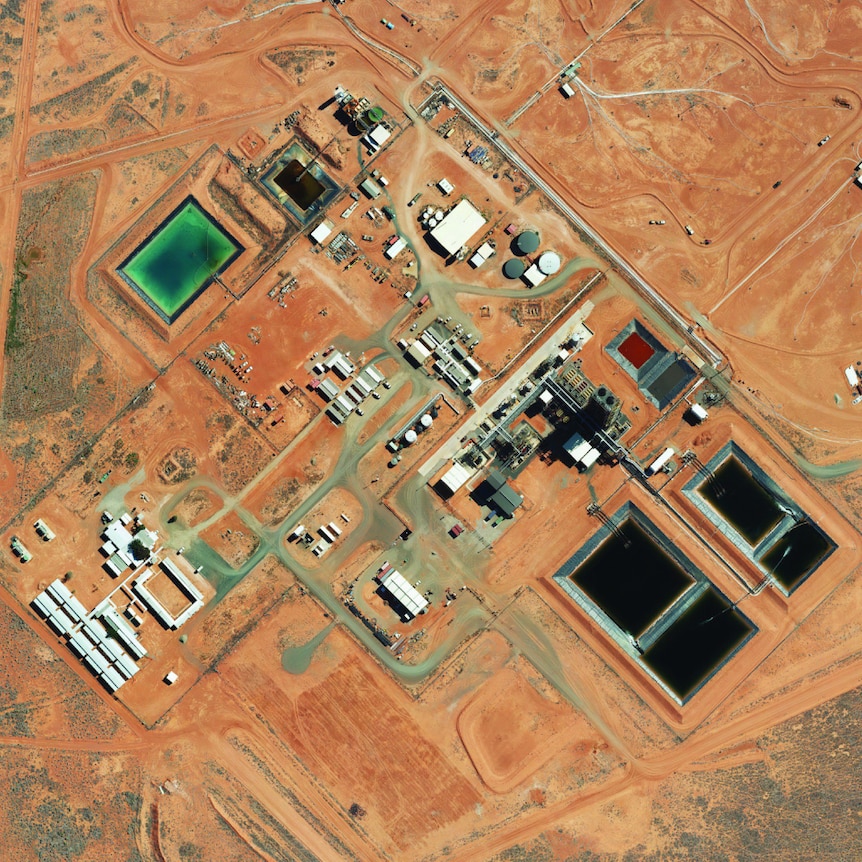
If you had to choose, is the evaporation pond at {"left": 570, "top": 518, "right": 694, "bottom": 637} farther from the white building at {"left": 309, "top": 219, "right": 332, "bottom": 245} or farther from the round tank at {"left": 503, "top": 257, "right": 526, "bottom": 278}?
the white building at {"left": 309, "top": 219, "right": 332, "bottom": 245}

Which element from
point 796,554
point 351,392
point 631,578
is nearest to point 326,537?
point 351,392

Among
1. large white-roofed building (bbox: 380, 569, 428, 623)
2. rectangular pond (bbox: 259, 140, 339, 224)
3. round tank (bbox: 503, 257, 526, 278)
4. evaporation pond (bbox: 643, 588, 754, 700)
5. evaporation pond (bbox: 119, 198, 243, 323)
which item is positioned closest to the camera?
large white-roofed building (bbox: 380, 569, 428, 623)

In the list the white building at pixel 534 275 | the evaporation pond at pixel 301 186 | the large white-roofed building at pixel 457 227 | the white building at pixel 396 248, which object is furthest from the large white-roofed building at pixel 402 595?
the evaporation pond at pixel 301 186

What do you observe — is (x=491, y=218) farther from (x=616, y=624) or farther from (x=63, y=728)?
(x=63, y=728)

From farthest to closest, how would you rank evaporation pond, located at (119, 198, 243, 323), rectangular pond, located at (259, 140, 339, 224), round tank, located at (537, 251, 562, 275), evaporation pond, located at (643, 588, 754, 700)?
evaporation pond, located at (119, 198, 243, 323), rectangular pond, located at (259, 140, 339, 224), evaporation pond, located at (643, 588, 754, 700), round tank, located at (537, 251, 562, 275)

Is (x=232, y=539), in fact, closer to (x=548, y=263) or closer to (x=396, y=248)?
(x=396, y=248)

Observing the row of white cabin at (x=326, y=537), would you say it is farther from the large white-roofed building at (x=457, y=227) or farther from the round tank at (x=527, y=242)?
the round tank at (x=527, y=242)

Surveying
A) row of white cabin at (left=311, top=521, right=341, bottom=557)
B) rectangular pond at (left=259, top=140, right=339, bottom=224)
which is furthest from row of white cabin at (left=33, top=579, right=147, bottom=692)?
rectangular pond at (left=259, top=140, right=339, bottom=224)
